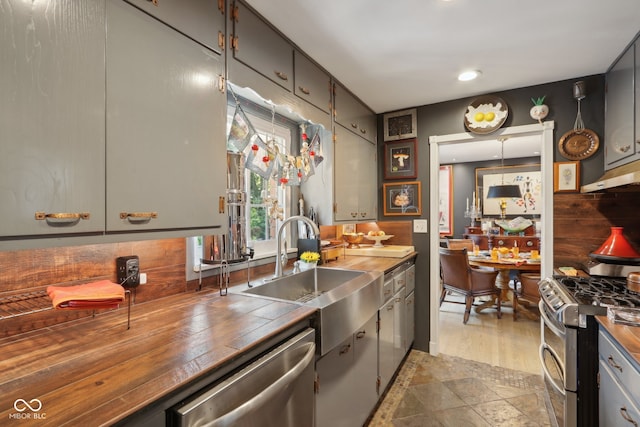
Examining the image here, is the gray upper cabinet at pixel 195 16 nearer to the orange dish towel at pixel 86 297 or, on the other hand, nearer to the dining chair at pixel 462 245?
the orange dish towel at pixel 86 297

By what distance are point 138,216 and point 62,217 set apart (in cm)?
21

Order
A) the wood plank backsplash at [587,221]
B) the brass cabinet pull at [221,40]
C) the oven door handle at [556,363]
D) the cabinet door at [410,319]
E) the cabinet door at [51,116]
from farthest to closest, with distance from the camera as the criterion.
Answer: the cabinet door at [410,319], the wood plank backsplash at [587,221], the oven door handle at [556,363], the brass cabinet pull at [221,40], the cabinet door at [51,116]

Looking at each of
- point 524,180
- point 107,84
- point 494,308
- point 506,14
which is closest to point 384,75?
point 506,14

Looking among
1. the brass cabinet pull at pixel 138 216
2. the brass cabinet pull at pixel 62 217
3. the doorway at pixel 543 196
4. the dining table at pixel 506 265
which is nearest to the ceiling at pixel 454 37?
the doorway at pixel 543 196

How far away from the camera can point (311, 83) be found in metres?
2.02

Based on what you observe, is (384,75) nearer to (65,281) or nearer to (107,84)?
(107,84)

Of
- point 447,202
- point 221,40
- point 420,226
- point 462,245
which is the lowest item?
point 462,245

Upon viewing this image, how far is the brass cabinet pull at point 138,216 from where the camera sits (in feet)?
3.32

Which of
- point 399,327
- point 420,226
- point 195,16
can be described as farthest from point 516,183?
point 195,16

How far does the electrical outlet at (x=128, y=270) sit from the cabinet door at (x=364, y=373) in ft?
3.66

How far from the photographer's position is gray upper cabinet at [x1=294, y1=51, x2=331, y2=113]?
6.19ft

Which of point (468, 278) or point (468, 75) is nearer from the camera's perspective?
point (468, 75)

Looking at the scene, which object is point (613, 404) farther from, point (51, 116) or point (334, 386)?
point (51, 116)

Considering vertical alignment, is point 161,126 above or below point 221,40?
below
